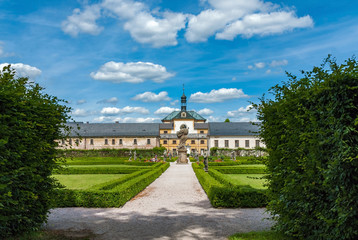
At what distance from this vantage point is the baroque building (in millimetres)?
61438

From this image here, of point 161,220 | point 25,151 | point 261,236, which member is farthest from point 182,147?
point 25,151

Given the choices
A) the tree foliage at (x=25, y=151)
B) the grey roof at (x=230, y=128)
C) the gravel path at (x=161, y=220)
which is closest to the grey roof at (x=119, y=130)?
the grey roof at (x=230, y=128)

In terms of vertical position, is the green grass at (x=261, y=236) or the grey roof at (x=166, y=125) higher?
the grey roof at (x=166, y=125)

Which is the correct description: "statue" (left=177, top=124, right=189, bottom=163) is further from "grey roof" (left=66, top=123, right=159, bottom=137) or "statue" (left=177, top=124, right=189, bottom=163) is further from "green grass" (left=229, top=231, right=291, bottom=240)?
"grey roof" (left=66, top=123, right=159, bottom=137)

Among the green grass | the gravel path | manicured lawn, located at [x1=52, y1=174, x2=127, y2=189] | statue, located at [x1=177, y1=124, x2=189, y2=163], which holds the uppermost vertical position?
statue, located at [x1=177, y1=124, x2=189, y2=163]

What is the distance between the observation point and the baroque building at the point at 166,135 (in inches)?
2419

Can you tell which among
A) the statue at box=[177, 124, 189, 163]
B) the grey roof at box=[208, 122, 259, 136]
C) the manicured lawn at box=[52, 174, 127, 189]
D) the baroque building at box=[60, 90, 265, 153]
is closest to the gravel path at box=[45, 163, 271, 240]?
the manicured lawn at box=[52, 174, 127, 189]

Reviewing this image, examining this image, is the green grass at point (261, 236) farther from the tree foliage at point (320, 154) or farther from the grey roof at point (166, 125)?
the grey roof at point (166, 125)

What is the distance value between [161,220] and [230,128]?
56.4m

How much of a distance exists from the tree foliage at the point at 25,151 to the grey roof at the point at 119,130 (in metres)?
→ 55.9

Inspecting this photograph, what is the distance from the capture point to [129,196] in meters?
11.4

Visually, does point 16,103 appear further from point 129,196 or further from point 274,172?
point 129,196

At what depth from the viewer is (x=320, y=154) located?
4.32m

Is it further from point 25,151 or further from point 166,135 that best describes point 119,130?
point 25,151
